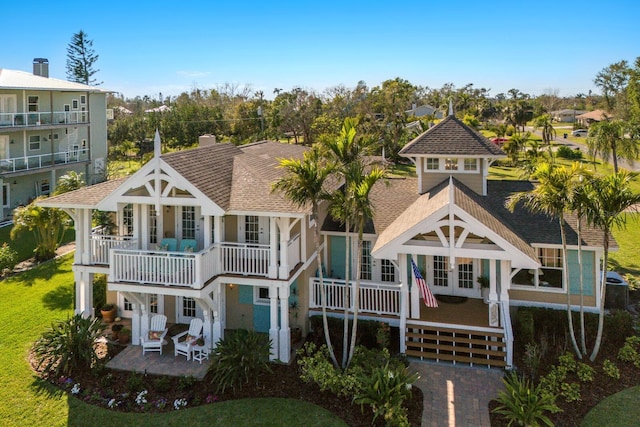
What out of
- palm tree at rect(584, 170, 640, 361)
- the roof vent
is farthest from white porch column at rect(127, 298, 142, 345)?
the roof vent

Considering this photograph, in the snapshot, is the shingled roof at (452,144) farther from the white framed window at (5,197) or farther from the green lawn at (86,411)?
the white framed window at (5,197)

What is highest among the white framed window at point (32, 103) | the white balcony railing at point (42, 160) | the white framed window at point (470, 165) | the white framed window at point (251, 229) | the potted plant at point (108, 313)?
the white framed window at point (32, 103)

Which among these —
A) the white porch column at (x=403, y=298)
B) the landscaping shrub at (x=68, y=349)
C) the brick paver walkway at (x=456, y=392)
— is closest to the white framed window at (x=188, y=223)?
the landscaping shrub at (x=68, y=349)

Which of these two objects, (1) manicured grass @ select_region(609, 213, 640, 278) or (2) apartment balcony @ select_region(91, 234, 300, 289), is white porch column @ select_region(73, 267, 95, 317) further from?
(1) manicured grass @ select_region(609, 213, 640, 278)

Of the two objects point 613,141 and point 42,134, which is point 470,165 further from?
point 42,134

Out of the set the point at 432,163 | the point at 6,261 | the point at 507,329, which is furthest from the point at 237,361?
the point at 6,261
